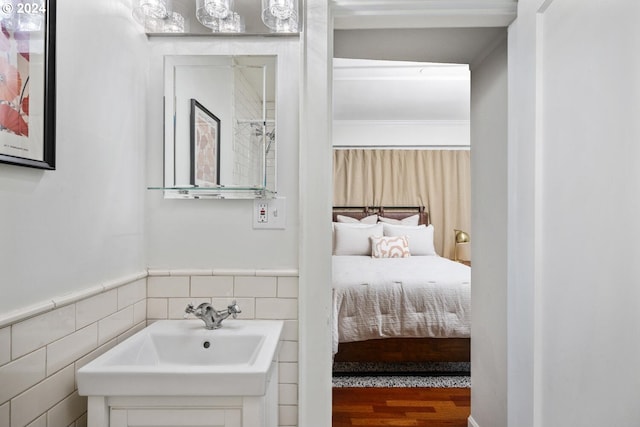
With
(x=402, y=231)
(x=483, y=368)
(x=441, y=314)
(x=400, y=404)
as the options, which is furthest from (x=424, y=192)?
(x=483, y=368)

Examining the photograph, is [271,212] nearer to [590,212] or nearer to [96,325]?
[96,325]

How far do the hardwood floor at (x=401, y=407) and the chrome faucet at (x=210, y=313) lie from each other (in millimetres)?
1394

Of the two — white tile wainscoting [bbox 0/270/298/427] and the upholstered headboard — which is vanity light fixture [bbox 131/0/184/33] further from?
the upholstered headboard

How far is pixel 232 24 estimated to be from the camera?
157 cm

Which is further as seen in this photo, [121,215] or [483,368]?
[483,368]

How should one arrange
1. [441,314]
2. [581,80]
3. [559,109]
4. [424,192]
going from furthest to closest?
[424,192] < [441,314] < [559,109] < [581,80]

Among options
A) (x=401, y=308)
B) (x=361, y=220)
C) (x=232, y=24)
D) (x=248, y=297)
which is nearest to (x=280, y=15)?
(x=232, y=24)

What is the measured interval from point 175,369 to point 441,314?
2531 mm

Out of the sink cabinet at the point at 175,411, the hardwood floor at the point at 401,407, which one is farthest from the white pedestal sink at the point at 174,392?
the hardwood floor at the point at 401,407

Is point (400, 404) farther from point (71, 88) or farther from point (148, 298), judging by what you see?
point (71, 88)

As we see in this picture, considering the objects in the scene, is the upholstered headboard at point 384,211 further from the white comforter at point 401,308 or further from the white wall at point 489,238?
the white wall at point 489,238

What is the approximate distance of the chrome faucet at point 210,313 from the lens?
1.47 metres

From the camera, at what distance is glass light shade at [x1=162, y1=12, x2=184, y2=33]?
1.57m

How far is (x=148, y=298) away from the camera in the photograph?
1.61 metres
